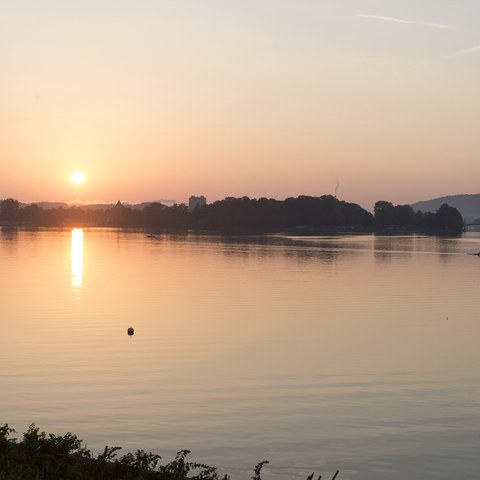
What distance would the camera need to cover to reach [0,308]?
78312 millimetres

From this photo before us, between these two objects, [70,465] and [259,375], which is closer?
[70,465]

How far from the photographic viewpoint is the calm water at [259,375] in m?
32.0

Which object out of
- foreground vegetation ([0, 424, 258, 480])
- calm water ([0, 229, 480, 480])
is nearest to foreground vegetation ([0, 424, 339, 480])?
foreground vegetation ([0, 424, 258, 480])

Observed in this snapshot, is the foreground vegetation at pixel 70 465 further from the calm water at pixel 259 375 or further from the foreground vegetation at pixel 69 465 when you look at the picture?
the calm water at pixel 259 375

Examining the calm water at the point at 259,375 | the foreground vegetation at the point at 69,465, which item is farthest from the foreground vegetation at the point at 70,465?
the calm water at the point at 259,375

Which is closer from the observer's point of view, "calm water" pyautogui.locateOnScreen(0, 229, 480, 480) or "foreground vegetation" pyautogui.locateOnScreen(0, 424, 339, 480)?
"foreground vegetation" pyautogui.locateOnScreen(0, 424, 339, 480)

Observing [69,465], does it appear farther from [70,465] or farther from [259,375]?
[259,375]

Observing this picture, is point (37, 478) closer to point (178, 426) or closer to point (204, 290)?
point (178, 426)

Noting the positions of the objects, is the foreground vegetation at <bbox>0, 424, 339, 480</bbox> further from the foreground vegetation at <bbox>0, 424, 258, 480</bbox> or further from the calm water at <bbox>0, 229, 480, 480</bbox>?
the calm water at <bbox>0, 229, 480, 480</bbox>

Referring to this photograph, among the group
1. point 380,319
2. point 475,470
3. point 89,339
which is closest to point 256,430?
point 475,470

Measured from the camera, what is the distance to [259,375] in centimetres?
4538

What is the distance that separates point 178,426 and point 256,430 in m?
3.33

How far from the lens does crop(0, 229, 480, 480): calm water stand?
105ft

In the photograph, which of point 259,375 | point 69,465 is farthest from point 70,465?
point 259,375
